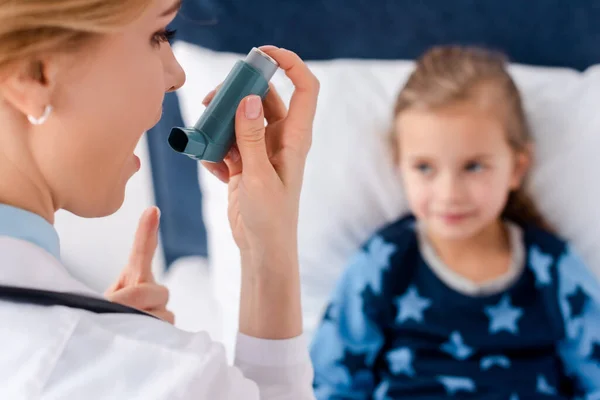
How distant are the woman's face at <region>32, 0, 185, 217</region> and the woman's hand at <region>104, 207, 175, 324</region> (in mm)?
144

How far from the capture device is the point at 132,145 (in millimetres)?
518

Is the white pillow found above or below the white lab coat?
below

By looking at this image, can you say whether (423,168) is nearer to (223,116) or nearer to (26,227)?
(223,116)

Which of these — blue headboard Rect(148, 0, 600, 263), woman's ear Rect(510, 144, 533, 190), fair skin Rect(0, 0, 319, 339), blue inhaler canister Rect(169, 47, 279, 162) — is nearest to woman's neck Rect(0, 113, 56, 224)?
fair skin Rect(0, 0, 319, 339)

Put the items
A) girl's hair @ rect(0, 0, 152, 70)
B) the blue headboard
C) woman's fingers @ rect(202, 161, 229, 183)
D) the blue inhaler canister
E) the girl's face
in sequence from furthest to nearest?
the blue headboard → the girl's face → woman's fingers @ rect(202, 161, 229, 183) → the blue inhaler canister → girl's hair @ rect(0, 0, 152, 70)

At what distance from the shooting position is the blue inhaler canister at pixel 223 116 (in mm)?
517

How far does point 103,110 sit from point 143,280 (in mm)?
266

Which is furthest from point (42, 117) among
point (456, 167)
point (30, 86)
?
point (456, 167)

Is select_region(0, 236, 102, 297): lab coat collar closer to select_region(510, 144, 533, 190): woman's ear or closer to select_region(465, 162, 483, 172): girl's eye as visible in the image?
select_region(465, 162, 483, 172): girl's eye

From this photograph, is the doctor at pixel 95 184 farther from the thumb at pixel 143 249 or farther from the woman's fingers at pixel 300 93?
the thumb at pixel 143 249

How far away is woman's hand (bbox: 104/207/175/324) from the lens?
2.15 feet

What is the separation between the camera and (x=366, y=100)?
3.59 ft

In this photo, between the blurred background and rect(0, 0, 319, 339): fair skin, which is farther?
the blurred background

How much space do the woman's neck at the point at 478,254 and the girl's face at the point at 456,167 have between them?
4 centimetres
